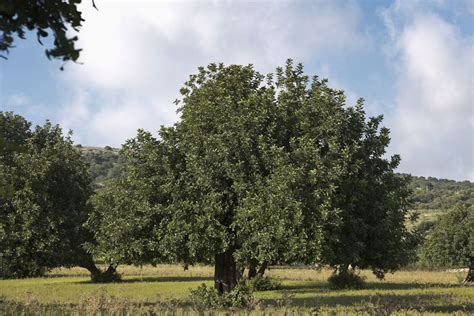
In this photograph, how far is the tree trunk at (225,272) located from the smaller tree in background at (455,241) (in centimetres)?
4593

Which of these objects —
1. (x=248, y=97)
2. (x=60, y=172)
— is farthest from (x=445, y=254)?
(x=248, y=97)

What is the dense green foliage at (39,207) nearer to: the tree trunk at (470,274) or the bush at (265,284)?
the bush at (265,284)

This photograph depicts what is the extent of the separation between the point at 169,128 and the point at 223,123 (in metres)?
3.44

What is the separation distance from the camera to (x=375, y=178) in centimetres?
3052

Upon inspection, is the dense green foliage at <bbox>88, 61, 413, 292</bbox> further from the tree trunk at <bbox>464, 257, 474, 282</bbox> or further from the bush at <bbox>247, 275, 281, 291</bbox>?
the tree trunk at <bbox>464, 257, 474, 282</bbox>

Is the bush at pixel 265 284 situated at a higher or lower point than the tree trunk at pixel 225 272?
lower

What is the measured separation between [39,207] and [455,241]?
51.0 meters

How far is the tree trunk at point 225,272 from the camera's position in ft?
99.9

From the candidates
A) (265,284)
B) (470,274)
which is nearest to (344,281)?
(265,284)

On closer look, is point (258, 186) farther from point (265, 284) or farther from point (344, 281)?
point (344, 281)

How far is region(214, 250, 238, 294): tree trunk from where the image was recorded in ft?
99.9

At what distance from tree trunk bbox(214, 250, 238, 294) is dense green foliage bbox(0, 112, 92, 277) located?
23824 mm

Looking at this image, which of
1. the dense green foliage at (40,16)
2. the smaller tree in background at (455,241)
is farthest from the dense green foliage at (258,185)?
the smaller tree in background at (455,241)

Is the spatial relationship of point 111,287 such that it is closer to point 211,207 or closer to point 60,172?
point 60,172
